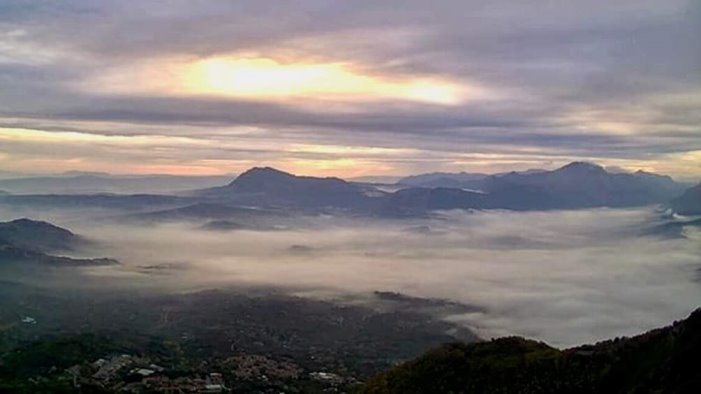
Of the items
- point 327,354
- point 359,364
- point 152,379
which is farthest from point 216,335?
point 152,379

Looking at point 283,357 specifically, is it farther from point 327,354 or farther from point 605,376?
point 605,376

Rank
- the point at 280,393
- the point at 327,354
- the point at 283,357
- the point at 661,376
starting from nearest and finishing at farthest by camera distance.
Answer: the point at 661,376, the point at 280,393, the point at 283,357, the point at 327,354

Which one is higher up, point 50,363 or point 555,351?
point 555,351

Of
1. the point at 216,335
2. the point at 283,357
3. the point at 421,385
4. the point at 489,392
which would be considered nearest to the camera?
the point at 489,392

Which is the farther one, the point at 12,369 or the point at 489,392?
the point at 12,369

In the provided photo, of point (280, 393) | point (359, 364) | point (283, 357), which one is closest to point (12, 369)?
point (280, 393)

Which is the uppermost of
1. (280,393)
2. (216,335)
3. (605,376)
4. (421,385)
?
(605,376)
